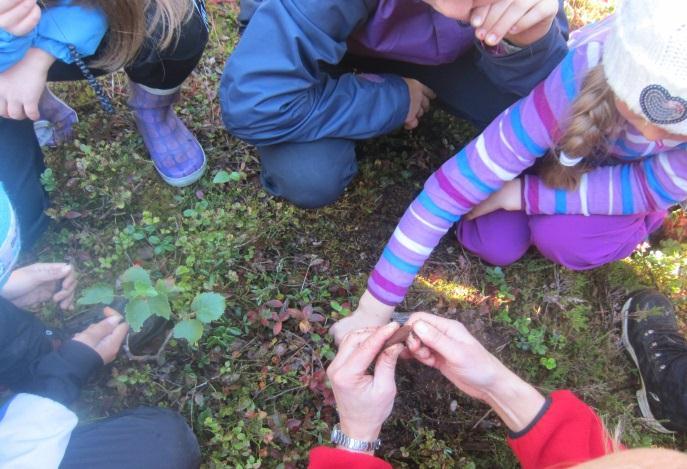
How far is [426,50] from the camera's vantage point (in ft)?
7.47

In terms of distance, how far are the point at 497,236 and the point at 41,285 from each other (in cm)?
209

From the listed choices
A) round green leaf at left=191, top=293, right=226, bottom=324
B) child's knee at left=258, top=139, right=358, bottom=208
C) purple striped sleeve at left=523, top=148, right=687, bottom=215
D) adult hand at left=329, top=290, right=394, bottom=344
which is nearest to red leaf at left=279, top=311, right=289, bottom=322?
adult hand at left=329, top=290, right=394, bottom=344

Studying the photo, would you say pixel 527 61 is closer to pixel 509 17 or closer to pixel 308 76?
pixel 509 17

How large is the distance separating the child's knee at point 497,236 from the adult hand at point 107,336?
1674 millimetres

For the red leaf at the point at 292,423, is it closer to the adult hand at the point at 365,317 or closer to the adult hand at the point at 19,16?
the adult hand at the point at 365,317

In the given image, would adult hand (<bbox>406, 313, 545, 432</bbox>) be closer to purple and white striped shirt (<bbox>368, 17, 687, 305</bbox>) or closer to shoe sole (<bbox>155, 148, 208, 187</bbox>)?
purple and white striped shirt (<bbox>368, 17, 687, 305</bbox>)

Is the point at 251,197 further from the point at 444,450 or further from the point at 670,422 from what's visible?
the point at 670,422

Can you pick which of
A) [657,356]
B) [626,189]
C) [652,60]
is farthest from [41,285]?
[657,356]

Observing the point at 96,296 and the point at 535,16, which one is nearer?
the point at 535,16

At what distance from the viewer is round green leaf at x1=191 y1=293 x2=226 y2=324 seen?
212 cm

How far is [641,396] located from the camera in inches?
107

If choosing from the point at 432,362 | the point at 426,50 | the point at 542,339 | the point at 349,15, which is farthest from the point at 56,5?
the point at 542,339

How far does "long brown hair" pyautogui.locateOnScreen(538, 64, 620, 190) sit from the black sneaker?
912 millimetres

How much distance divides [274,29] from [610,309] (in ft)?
7.14
